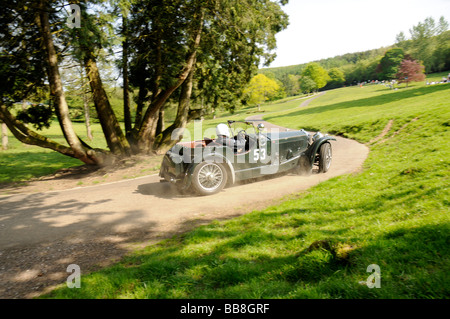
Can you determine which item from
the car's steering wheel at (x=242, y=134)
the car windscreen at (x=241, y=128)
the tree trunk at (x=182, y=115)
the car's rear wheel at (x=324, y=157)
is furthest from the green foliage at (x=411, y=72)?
the car's steering wheel at (x=242, y=134)

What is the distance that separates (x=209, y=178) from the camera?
6.71m

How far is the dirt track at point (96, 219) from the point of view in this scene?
12.6 feet

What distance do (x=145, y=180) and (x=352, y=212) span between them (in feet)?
21.7

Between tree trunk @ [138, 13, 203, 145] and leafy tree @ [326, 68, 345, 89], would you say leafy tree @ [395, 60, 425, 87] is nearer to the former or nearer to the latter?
tree trunk @ [138, 13, 203, 145]

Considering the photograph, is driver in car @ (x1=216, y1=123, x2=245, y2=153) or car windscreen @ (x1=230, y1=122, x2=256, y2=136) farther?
car windscreen @ (x1=230, y1=122, x2=256, y2=136)

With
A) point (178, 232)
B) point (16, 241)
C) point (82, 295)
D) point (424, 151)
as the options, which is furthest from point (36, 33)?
point (424, 151)

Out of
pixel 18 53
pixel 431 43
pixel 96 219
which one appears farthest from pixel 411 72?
pixel 96 219

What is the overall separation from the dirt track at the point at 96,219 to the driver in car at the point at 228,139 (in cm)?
114

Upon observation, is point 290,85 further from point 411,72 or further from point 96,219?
point 96,219

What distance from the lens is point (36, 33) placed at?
33.8 feet

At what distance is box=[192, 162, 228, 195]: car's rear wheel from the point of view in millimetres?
6535

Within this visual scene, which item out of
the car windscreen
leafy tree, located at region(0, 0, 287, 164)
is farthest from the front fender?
leafy tree, located at region(0, 0, 287, 164)

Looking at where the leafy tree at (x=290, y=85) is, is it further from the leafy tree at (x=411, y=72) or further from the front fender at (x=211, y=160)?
the front fender at (x=211, y=160)

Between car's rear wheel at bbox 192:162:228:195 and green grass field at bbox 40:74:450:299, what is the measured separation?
1737mm
